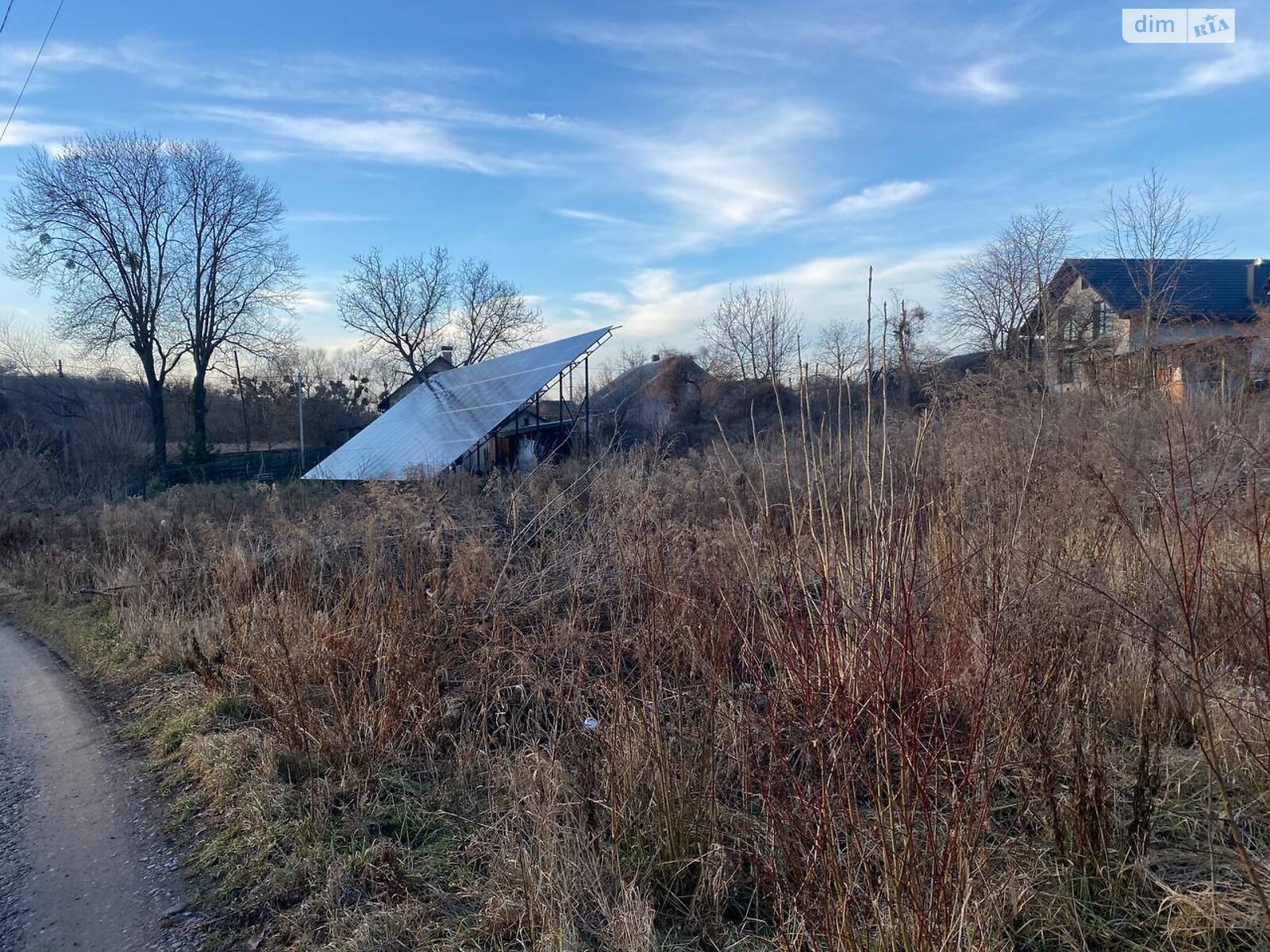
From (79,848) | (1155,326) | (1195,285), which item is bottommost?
(79,848)

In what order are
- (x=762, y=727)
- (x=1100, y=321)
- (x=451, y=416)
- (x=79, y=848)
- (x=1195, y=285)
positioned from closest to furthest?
(x=762, y=727) < (x=79, y=848) < (x=451, y=416) < (x=1100, y=321) < (x=1195, y=285)

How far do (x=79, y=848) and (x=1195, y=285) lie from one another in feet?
128

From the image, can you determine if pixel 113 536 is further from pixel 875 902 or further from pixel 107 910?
pixel 875 902

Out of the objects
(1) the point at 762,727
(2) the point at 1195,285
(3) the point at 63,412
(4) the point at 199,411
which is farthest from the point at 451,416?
(2) the point at 1195,285

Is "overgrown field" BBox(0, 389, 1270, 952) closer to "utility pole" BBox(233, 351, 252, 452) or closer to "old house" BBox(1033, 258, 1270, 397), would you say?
"old house" BBox(1033, 258, 1270, 397)

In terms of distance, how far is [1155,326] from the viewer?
18.1m

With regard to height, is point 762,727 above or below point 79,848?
above

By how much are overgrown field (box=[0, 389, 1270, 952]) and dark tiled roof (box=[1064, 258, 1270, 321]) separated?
806 inches

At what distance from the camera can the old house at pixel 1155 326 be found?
12.3 metres

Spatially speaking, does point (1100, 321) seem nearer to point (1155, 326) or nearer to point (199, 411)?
point (1155, 326)

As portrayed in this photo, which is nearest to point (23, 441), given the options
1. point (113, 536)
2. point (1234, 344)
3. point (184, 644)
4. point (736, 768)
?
point (113, 536)

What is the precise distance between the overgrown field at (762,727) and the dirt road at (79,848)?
0.20m

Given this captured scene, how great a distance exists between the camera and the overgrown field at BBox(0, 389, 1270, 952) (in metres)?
2.21

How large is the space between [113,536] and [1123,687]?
11942 millimetres
